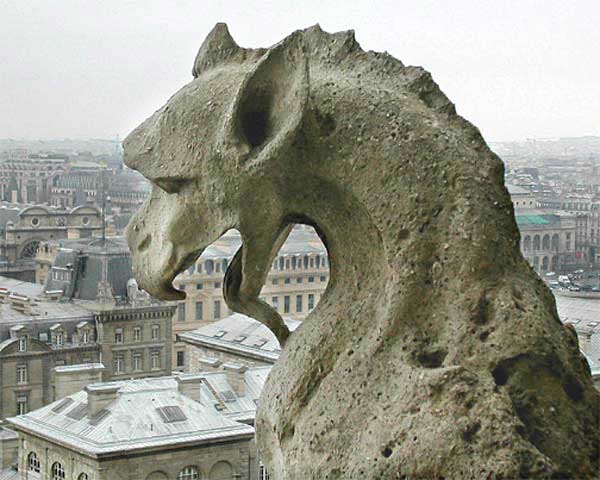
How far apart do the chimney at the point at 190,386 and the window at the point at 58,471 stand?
6.01ft

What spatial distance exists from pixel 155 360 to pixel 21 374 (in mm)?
3752

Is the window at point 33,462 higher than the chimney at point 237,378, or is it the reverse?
the chimney at point 237,378

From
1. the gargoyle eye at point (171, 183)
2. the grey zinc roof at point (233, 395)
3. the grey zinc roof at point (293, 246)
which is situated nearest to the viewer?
the gargoyle eye at point (171, 183)

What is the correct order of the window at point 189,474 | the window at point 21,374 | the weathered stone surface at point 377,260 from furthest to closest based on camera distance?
the window at point 21,374 < the window at point 189,474 < the weathered stone surface at point 377,260

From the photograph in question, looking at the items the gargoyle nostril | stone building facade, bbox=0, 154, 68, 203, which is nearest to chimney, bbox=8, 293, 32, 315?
stone building facade, bbox=0, 154, 68, 203

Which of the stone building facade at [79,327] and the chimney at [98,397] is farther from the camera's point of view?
the stone building facade at [79,327]

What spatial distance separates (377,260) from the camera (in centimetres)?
232

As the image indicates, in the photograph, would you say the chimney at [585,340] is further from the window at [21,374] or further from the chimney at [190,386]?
the window at [21,374]

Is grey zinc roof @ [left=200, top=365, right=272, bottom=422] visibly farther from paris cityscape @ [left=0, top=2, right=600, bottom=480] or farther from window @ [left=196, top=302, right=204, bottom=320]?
window @ [left=196, top=302, right=204, bottom=320]

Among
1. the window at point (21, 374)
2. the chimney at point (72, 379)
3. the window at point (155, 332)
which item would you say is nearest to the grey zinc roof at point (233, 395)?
the chimney at point (72, 379)

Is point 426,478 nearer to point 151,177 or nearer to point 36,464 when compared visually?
point 151,177

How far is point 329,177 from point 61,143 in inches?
1195

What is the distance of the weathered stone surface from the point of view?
2.07m

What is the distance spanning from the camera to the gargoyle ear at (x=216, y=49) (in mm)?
2576
